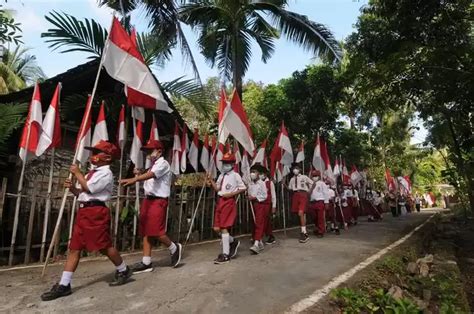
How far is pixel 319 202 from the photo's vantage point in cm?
1108

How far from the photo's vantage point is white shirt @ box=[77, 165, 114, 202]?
15.5ft

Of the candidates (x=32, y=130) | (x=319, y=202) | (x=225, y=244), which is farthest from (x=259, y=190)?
(x=32, y=130)

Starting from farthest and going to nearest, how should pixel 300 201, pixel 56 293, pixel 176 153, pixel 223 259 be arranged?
pixel 300 201, pixel 176 153, pixel 223 259, pixel 56 293

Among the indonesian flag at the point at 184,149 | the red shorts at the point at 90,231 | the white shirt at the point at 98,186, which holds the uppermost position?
the indonesian flag at the point at 184,149

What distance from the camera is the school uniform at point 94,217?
15.5 ft

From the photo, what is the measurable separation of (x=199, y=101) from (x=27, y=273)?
6031 millimetres

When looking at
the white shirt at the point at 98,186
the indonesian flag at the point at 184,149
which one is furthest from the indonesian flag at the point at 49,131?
the indonesian flag at the point at 184,149

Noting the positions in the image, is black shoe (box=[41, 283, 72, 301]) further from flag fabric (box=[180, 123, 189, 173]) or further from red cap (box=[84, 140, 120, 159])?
flag fabric (box=[180, 123, 189, 173])

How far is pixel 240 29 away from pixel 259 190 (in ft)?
26.6

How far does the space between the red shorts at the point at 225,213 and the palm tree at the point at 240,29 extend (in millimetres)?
7331

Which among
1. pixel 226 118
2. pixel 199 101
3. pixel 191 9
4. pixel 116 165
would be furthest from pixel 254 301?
pixel 191 9

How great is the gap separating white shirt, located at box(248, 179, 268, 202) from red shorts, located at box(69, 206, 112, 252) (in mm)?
3928

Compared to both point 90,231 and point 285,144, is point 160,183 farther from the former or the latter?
point 285,144

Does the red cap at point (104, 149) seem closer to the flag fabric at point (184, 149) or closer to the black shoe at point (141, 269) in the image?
the black shoe at point (141, 269)
